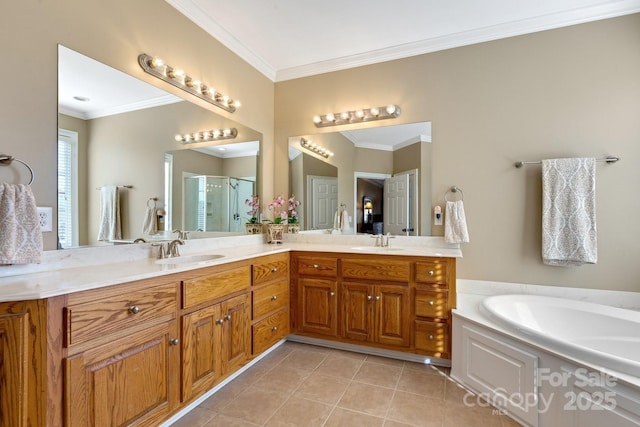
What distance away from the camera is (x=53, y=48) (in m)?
1.56

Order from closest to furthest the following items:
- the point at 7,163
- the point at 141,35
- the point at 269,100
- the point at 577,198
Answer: the point at 7,163 < the point at 141,35 < the point at 577,198 < the point at 269,100

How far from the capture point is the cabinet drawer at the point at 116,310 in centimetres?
120

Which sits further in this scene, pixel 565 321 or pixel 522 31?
pixel 522 31

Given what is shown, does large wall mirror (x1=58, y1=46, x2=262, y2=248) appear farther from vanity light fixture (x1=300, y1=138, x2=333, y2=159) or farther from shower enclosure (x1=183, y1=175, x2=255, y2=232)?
vanity light fixture (x1=300, y1=138, x2=333, y2=159)

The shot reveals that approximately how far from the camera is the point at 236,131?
2.85 meters

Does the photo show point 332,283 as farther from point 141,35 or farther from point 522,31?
point 522,31

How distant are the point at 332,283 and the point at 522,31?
262cm

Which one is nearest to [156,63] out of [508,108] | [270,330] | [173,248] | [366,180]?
[173,248]

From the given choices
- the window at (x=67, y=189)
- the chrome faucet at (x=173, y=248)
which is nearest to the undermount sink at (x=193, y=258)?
the chrome faucet at (x=173, y=248)

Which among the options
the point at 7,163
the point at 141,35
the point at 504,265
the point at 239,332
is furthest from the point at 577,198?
the point at 7,163

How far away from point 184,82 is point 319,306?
82.2 inches

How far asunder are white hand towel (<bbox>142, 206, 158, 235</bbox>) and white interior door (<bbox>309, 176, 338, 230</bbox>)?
5.08ft

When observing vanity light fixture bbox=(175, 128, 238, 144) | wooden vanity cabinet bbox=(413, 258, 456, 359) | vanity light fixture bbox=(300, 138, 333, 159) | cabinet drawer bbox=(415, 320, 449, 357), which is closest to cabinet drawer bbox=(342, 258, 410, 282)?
wooden vanity cabinet bbox=(413, 258, 456, 359)

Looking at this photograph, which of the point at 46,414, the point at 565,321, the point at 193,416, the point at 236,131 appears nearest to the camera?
the point at 46,414
